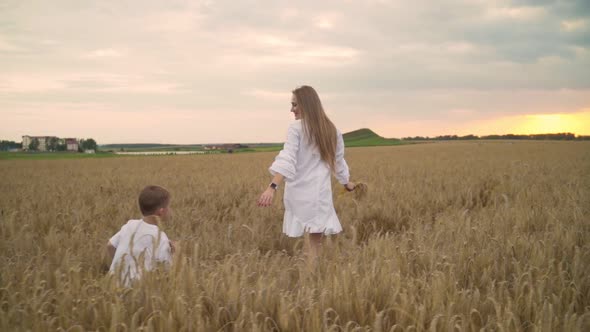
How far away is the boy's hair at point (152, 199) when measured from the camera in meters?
2.90

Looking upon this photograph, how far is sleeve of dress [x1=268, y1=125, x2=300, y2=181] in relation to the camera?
11.8ft

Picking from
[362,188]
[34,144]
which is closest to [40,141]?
[34,144]

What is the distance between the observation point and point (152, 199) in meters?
2.91

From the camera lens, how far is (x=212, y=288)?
6.86ft

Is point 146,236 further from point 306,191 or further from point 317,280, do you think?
point 306,191

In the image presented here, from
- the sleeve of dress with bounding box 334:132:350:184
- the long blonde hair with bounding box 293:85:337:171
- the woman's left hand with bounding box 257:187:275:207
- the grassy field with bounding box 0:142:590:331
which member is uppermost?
the long blonde hair with bounding box 293:85:337:171

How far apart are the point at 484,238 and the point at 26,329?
3513 millimetres

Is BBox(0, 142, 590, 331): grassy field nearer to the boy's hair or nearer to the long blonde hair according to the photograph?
the boy's hair

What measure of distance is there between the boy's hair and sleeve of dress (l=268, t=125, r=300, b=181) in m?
0.98

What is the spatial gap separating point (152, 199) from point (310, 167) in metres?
1.57

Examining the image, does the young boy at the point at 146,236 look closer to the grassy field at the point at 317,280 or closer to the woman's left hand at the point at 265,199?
the grassy field at the point at 317,280

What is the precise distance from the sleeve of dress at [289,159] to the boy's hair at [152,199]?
98 centimetres

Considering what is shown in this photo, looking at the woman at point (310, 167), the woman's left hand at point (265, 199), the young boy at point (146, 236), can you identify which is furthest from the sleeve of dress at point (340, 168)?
the young boy at point (146, 236)

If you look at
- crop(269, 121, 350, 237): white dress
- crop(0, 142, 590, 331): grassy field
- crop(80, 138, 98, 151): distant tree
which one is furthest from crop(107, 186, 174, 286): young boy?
crop(80, 138, 98, 151): distant tree
